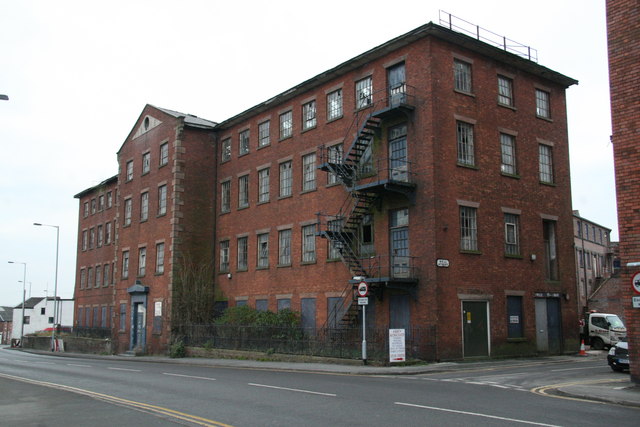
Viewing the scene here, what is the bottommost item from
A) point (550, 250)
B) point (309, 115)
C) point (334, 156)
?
point (550, 250)

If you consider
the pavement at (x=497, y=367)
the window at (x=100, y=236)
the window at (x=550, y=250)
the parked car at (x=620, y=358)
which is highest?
the window at (x=100, y=236)

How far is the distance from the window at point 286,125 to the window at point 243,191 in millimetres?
3970

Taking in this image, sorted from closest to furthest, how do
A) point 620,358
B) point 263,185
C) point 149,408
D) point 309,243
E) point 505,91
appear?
1. point 149,408
2. point 620,358
3. point 505,91
4. point 309,243
5. point 263,185

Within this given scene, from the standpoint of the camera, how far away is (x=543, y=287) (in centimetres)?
2723

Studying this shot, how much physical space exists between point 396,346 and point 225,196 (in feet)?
62.2

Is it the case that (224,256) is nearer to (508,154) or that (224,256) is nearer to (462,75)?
(508,154)

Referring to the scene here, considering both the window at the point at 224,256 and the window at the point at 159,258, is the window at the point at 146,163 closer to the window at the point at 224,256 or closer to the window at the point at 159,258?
the window at the point at 159,258

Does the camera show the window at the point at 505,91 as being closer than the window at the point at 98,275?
Yes

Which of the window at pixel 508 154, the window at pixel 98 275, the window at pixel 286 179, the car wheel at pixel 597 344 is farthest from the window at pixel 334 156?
the window at pixel 98 275

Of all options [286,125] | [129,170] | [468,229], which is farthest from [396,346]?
[129,170]

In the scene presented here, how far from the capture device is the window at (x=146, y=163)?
4084 centimetres

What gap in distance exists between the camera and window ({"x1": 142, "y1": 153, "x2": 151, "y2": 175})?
4084 cm

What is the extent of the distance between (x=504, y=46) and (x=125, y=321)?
29.2 meters

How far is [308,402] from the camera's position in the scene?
39.1ft
